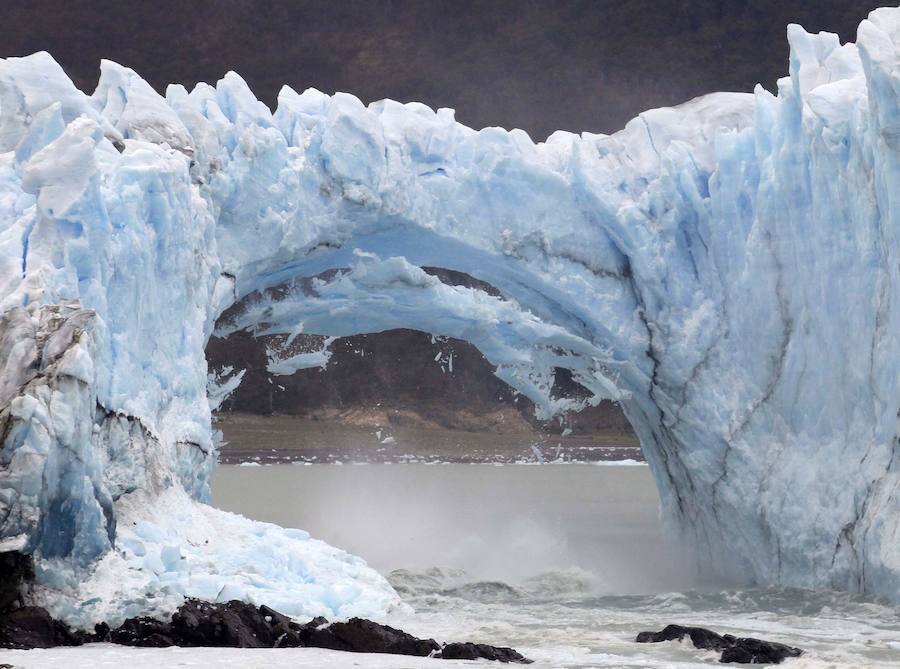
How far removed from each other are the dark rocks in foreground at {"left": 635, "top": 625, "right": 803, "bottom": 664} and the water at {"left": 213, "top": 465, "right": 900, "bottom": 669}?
100 mm

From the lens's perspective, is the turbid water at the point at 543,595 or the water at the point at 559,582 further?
the water at the point at 559,582

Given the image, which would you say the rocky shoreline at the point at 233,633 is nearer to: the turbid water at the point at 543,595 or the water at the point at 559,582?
the turbid water at the point at 543,595

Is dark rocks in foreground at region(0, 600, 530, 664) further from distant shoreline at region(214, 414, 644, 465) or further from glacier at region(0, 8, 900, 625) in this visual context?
distant shoreline at region(214, 414, 644, 465)

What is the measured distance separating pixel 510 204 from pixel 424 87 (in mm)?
44159

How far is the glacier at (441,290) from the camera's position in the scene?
9445 mm

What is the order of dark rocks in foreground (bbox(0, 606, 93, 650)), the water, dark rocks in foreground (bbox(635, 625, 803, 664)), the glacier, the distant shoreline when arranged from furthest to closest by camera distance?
the distant shoreline < the water < the glacier < dark rocks in foreground (bbox(635, 625, 803, 664)) < dark rocks in foreground (bbox(0, 606, 93, 650))

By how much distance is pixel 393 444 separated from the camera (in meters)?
50.4

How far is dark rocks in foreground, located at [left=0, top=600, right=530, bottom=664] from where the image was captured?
27.5 feet

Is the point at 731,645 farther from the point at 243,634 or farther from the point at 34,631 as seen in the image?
the point at 34,631

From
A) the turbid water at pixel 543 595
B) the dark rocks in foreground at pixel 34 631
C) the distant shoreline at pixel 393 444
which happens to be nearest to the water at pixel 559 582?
the turbid water at pixel 543 595

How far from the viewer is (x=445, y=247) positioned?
1417 centimetres

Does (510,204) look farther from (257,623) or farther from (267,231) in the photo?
(257,623)

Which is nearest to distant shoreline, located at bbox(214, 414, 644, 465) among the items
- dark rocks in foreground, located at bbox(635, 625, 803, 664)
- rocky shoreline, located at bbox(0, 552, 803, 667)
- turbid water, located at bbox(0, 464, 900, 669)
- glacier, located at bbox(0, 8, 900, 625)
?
turbid water, located at bbox(0, 464, 900, 669)

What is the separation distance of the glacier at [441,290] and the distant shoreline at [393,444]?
1284 inches
